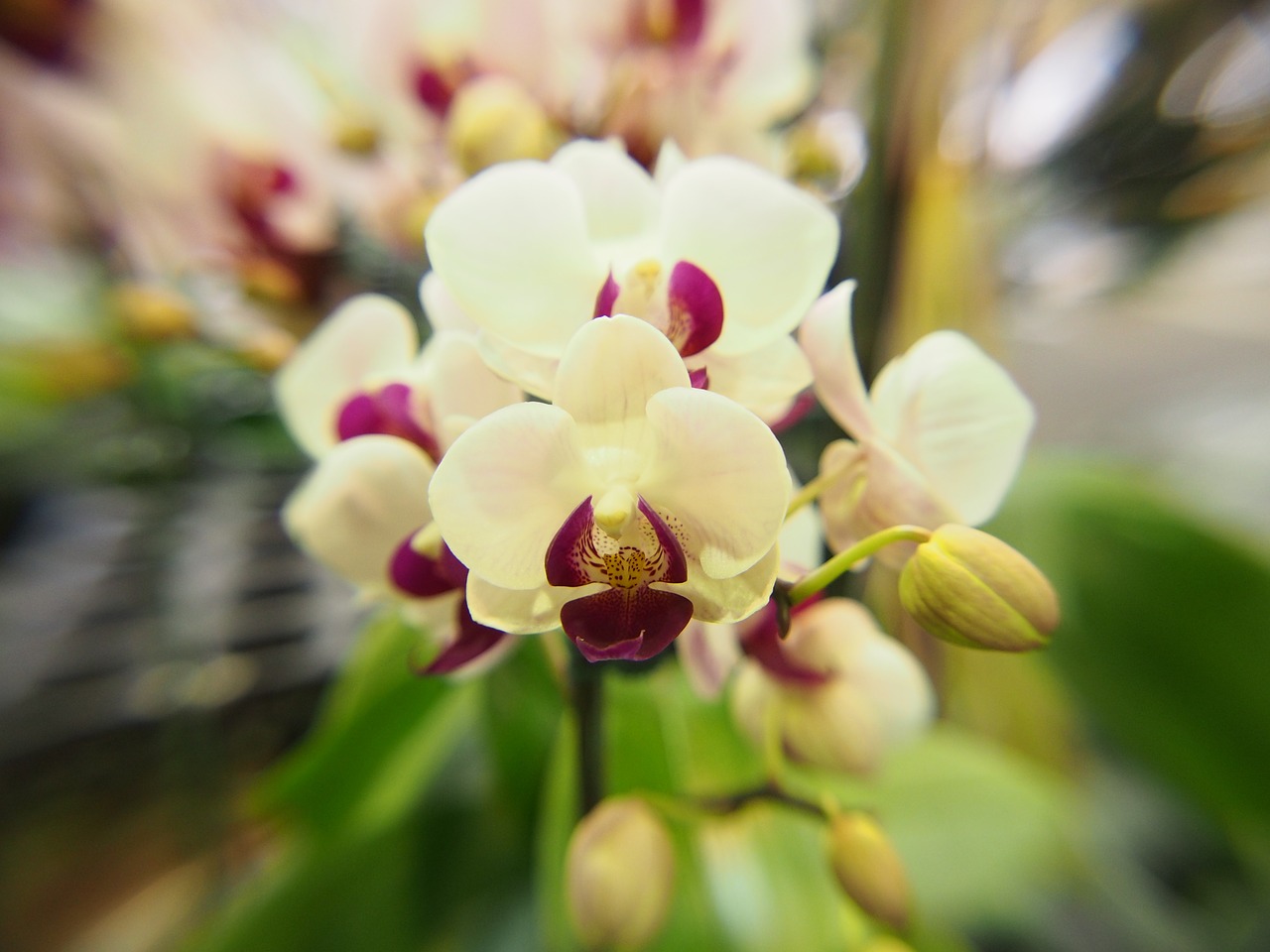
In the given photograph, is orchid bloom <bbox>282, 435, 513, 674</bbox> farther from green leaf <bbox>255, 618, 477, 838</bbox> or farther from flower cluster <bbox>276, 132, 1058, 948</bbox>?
green leaf <bbox>255, 618, 477, 838</bbox>

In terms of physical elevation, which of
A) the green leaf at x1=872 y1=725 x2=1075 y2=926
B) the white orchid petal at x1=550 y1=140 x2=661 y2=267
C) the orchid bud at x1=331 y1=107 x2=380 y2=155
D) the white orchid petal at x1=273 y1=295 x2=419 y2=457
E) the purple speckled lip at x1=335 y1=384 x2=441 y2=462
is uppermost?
the orchid bud at x1=331 y1=107 x2=380 y2=155

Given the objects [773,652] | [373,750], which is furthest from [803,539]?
[373,750]

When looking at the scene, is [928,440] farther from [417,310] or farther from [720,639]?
[417,310]

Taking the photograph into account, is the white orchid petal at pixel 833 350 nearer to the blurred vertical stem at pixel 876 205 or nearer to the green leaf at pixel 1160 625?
Answer: the blurred vertical stem at pixel 876 205

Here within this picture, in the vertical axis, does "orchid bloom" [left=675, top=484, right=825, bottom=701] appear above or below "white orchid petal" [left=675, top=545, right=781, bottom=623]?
below

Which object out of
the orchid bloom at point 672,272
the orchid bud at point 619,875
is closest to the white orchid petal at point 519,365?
the orchid bloom at point 672,272

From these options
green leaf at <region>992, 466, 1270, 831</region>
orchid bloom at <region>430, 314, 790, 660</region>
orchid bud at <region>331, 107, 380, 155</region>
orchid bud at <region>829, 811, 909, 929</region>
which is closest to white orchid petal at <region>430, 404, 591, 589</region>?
orchid bloom at <region>430, 314, 790, 660</region>
